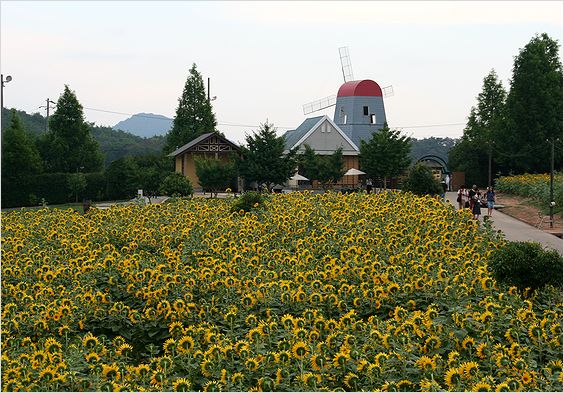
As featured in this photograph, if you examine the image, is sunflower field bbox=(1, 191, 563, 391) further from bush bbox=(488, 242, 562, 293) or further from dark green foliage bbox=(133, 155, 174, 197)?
dark green foliage bbox=(133, 155, 174, 197)

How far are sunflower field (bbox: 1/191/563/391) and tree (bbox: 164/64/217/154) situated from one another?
40852 millimetres

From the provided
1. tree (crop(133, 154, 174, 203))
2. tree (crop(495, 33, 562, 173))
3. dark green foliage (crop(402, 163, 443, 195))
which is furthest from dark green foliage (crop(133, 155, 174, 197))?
tree (crop(495, 33, 562, 173))

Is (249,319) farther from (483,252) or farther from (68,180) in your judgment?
(68,180)

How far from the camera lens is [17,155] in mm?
42562

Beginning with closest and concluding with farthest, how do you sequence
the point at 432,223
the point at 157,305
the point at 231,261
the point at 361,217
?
the point at 157,305, the point at 231,261, the point at 432,223, the point at 361,217

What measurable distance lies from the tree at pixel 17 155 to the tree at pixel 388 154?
2003 cm

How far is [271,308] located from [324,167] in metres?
38.8

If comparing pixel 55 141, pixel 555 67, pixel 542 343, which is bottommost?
pixel 542 343

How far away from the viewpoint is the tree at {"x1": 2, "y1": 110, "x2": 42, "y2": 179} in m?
42.1

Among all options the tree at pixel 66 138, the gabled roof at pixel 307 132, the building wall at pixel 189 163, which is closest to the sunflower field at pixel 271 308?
the tree at pixel 66 138

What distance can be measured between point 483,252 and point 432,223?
1.96 meters

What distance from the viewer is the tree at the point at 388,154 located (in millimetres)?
47969

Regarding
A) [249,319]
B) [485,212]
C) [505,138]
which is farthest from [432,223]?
[505,138]

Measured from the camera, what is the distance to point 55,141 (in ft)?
155
